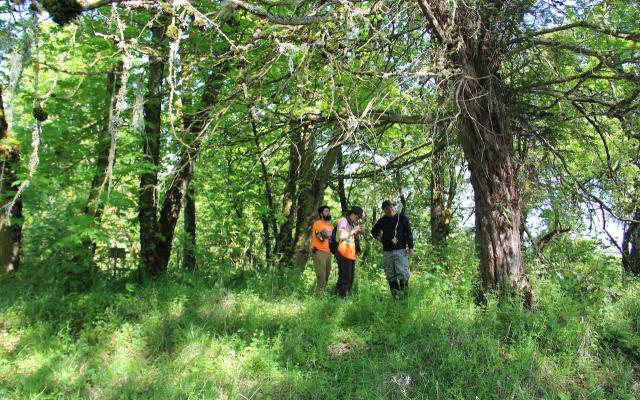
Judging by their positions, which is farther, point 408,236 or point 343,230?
point 343,230

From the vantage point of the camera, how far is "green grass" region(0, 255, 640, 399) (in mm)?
4633

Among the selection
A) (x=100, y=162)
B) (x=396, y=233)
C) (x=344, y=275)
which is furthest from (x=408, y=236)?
(x=100, y=162)

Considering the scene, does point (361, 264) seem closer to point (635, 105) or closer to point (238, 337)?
point (238, 337)

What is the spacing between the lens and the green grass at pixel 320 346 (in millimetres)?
4633

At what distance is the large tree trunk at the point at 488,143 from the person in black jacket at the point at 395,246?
154 centimetres

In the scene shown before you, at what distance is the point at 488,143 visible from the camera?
573cm

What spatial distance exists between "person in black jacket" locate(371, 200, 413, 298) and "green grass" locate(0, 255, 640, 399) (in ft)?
1.43

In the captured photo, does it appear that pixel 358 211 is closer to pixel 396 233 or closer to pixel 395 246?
pixel 396 233

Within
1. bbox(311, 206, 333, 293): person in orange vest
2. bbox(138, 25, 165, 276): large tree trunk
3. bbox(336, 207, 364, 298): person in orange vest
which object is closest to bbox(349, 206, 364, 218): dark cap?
bbox(336, 207, 364, 298): person in orange vest

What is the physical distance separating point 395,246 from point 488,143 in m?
2.32

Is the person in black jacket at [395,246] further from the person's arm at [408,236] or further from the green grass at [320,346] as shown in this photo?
the green grass at [320,346]

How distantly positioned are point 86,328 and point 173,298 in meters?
1.23

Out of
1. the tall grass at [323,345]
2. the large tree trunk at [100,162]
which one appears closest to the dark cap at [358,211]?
the tall grass at [323,345]

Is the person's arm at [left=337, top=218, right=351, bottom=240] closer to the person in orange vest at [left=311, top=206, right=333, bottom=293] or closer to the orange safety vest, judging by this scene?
the orange safety vest
